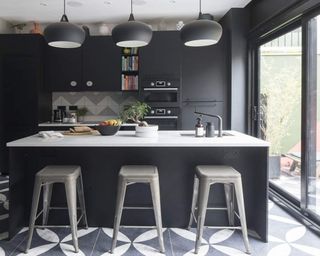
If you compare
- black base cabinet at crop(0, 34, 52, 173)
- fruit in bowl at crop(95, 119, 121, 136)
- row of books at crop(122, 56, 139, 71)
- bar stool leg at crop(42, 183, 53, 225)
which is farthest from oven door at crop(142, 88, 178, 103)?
bar stool leg at crop(42, 183, 53, 225)

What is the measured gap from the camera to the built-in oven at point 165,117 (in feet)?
15.4

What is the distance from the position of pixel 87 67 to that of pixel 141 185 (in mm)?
2728

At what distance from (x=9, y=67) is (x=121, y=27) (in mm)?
2997

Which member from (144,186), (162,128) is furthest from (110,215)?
(162,128)

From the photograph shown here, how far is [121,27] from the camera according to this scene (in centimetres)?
249

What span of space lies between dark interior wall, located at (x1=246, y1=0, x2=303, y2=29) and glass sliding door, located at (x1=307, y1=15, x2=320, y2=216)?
383mm

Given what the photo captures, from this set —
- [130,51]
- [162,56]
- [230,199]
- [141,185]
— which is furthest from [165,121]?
[230,199]

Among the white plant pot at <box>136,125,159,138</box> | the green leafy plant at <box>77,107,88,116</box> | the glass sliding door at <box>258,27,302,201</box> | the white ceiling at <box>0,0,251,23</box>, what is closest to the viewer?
the white plant pot at <box>136,125,159,138</box>

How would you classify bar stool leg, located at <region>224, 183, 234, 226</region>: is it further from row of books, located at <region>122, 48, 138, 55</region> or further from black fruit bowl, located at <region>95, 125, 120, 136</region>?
row of books, located at <region>122, 48, 138, 55</region>

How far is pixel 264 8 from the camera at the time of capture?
379 centimetres

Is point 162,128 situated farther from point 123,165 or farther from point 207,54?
point 123,165

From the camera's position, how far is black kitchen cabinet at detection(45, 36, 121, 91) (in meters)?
4.74

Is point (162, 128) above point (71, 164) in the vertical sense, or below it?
above

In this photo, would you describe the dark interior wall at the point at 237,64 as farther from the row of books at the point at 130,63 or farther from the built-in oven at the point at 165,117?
the row of books at the point at 130,63
